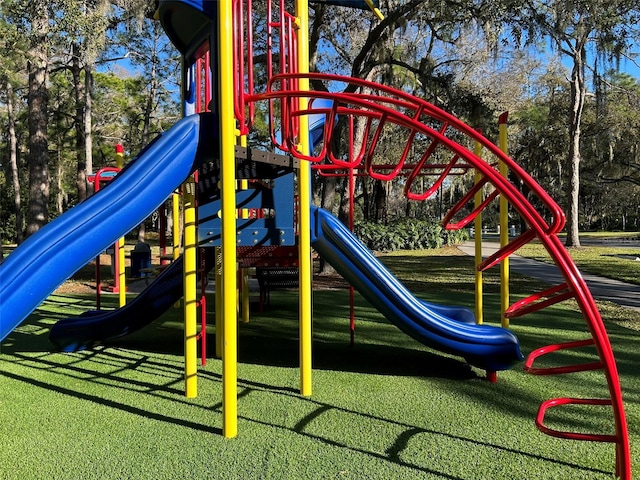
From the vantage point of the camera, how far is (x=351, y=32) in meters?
15.2

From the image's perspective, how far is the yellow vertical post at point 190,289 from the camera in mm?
4156

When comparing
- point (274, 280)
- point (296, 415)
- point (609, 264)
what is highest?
point (274, 280)

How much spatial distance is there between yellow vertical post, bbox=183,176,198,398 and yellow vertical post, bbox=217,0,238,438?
84cm

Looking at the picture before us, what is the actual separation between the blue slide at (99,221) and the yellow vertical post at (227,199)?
23cm

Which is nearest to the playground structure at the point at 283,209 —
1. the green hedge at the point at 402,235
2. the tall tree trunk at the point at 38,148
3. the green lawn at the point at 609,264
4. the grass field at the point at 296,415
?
Result: the grass field at the point at 296,415

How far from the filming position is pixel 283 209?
4.42 metres

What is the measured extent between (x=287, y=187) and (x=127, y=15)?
10888 millimetres

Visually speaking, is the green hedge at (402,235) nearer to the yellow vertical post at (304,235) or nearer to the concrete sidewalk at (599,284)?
the concrete sidewalk at (599,284)

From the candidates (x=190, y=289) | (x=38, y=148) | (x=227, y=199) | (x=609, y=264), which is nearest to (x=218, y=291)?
(x=190, y=289)

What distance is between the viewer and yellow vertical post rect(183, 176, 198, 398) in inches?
164

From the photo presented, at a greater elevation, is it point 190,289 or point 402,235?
point 402,235

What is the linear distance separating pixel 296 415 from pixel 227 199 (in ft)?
5.52

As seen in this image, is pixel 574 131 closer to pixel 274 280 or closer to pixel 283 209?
pixel 274 280

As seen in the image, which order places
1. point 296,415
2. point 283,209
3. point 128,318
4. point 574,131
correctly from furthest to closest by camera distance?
1. point 574,131
2. point 128,318
3. point 283,209
4. point 296,415
